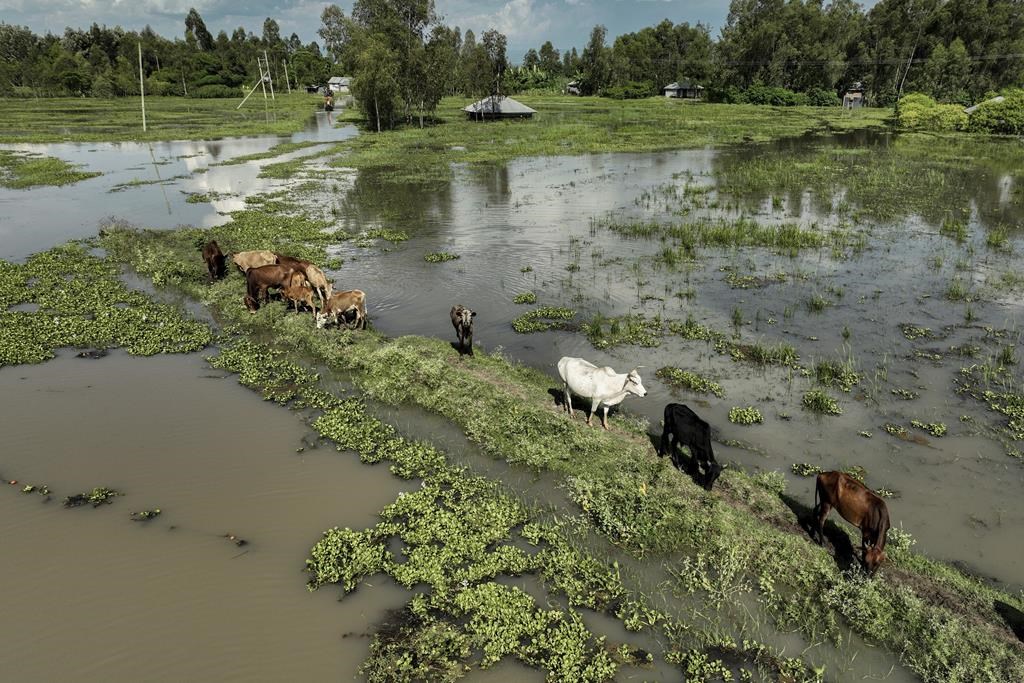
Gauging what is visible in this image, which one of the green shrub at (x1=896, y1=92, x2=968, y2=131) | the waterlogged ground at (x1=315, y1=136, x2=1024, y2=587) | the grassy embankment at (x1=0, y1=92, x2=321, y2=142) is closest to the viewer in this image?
the waterlogged ground at (x1=315, y1=136, x2=1024, y2=587)

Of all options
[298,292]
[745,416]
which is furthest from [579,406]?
[298,292]

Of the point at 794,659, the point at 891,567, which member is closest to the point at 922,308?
the point at 891,567

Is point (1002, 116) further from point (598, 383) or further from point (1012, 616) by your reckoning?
point (1012, 616)

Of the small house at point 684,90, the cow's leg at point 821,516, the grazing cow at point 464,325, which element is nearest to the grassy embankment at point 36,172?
the grazing cow at point 464,325

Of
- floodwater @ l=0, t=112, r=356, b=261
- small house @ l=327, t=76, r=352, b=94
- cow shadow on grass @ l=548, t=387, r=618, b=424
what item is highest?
small house @ l=327, t=76, r=352, b=94

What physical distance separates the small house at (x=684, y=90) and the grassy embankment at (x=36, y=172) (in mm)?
107140

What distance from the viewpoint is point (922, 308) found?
1662 cm

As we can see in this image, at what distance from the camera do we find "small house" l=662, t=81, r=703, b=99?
112 m

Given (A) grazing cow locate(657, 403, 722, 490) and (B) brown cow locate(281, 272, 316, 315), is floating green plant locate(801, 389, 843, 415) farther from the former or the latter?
(B) brown cow locate(281, 272, 316, 315)

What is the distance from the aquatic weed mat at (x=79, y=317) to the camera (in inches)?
559

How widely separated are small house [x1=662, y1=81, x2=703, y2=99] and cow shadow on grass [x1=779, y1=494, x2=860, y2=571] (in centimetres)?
12074

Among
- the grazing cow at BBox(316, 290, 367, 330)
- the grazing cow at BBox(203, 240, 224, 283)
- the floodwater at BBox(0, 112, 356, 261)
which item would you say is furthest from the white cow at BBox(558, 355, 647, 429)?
the floodwater at BBox(0, 112, 356, 261)

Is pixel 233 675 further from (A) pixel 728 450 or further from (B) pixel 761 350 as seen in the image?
(B) pixel 761 350

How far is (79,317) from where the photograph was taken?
1567 cm
